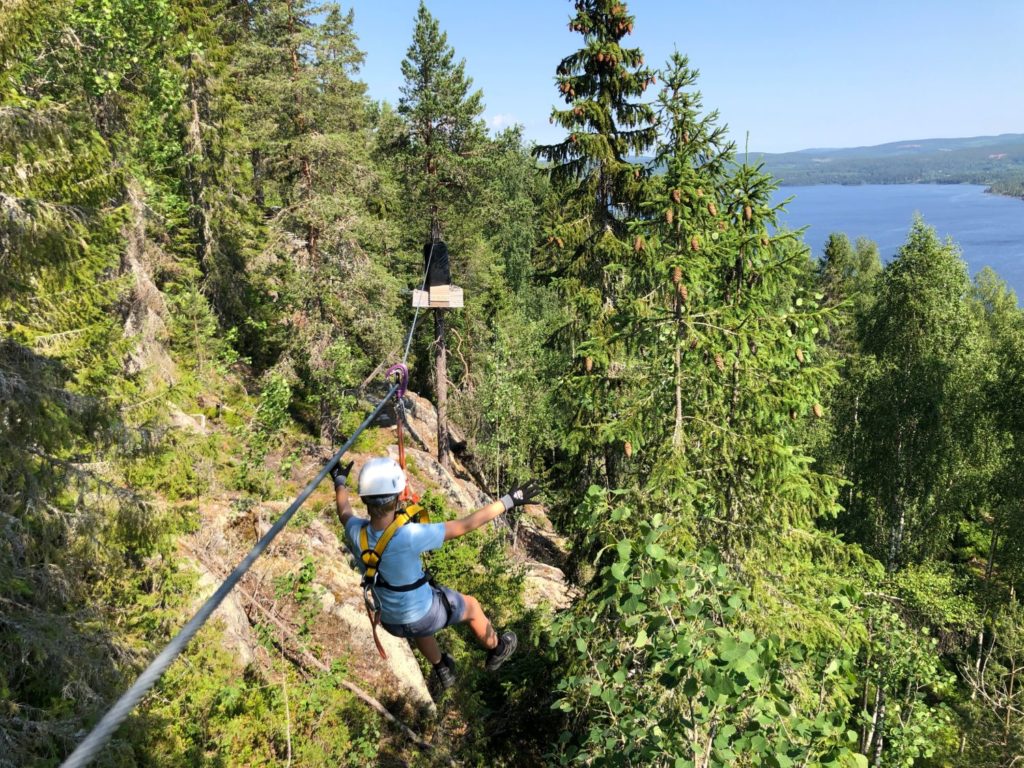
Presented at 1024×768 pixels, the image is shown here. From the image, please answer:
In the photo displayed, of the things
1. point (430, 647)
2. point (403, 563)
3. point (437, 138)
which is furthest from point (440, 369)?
point (403, 563)

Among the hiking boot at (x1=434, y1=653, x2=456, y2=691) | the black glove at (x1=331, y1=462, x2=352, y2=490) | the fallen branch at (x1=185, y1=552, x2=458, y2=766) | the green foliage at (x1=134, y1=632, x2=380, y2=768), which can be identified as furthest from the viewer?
the fallen branch at (x1=185, y1=552, x2=458, y2=766)

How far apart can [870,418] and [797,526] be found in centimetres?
2064

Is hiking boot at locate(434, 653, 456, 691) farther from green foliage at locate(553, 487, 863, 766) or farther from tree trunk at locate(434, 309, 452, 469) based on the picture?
tree trunk at locate(434, 309, 452, 469)

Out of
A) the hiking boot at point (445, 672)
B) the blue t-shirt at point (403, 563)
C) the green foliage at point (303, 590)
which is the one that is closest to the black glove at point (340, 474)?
the blue t-shirt at point (403, 563)

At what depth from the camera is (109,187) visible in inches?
280

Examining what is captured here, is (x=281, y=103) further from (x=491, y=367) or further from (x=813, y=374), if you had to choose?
(x=813, y=374)

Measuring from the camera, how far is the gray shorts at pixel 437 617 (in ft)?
17.1

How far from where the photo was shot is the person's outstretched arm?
4.54 metres

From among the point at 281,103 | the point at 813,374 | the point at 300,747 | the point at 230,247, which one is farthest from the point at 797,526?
the point at 230,247

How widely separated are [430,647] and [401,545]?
1.47m

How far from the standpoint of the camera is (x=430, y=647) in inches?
222

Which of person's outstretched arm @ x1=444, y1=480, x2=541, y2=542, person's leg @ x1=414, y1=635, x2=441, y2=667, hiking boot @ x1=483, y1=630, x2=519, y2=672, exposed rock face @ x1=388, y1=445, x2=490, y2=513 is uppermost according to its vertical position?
person's outstretched arm @ x1=444, y1=480, x2=541, y2=542

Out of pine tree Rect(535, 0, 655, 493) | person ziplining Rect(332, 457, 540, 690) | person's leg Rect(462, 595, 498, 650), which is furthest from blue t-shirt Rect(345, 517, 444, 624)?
pine tree Rect(535, 0, 655, 493)

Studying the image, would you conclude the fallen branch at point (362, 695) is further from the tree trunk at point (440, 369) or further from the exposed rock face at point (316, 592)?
the tree trunk at point (440, 369)
